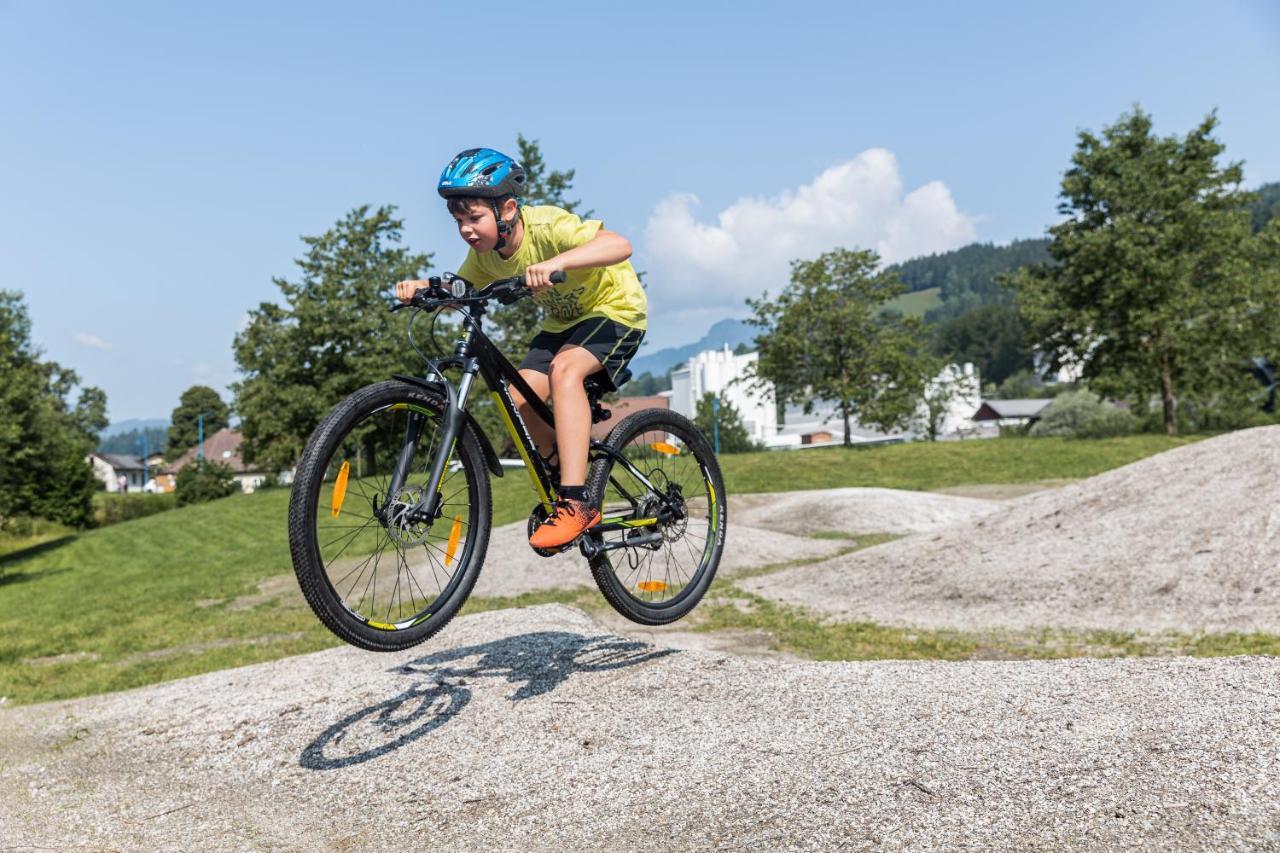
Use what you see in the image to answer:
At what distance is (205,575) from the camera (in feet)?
74.6

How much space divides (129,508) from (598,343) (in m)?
52.2

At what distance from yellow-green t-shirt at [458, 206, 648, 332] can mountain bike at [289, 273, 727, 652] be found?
374 millimetres

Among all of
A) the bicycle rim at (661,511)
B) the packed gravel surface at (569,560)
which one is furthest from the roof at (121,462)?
the bicycle rim at (661,511)

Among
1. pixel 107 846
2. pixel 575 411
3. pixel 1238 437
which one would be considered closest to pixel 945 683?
pixel 575 411

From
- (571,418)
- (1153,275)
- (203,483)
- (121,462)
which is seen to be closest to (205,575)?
(571,418)

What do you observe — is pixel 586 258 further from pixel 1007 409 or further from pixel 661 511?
pixel 1007 409

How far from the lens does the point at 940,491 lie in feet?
91.8

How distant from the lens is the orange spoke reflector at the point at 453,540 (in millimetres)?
4879

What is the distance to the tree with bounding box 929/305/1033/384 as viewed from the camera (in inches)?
5743

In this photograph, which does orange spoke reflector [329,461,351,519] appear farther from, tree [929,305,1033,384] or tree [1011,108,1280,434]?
tree [929,305,1033,384]

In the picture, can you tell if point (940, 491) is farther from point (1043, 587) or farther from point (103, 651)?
point (103, 651)

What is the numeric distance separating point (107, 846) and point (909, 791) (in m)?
4.10

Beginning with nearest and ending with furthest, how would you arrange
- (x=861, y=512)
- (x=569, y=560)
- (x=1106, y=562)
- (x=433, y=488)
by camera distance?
1. (x=433, y=488)
2. (x=1106, y=562)
3. (x=569, y=560)
4. (x=861, y=512)

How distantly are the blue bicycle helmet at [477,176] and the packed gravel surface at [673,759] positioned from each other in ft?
10.4
